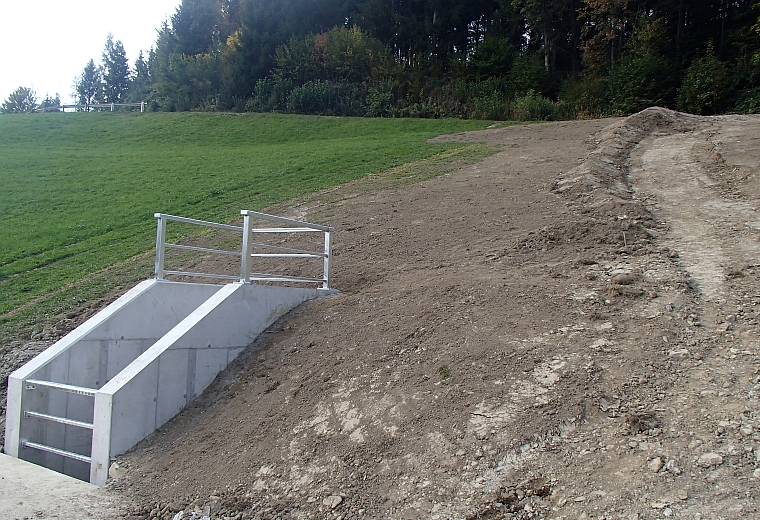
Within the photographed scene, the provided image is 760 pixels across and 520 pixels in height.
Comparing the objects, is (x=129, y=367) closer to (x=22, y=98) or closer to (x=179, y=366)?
(x=179, y=366)

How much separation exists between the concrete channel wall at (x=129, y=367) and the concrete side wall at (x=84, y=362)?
0.04 ft

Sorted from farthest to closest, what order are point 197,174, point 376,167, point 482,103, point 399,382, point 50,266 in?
point 482,103 → point 197,174 → point 376,167 → point 50,266 → point 399,382

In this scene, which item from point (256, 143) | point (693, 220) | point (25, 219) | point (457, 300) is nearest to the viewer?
point (457, 300)

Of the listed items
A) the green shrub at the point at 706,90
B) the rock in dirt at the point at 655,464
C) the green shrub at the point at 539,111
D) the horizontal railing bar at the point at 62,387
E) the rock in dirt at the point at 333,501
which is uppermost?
the green shrub at the point at 706,90

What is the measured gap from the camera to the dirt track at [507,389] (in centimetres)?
389

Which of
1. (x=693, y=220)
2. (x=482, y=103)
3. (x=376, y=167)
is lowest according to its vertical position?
(x=693, y=220)

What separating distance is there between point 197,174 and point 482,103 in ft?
50.9

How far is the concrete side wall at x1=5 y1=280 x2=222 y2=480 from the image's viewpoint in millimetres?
6262

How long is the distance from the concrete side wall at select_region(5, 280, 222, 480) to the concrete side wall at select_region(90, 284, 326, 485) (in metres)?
0.74

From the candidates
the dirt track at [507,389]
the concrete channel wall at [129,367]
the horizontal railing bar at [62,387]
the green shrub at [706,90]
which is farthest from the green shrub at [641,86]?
the horizontal railing bar at [62,387]

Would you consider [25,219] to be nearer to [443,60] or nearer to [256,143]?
[256,143]

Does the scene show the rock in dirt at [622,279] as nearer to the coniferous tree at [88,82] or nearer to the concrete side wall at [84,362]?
the concrete side wall at [84,362]

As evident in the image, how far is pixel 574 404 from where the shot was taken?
177 inches

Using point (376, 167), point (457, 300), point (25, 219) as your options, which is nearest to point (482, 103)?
point (376, 167)
